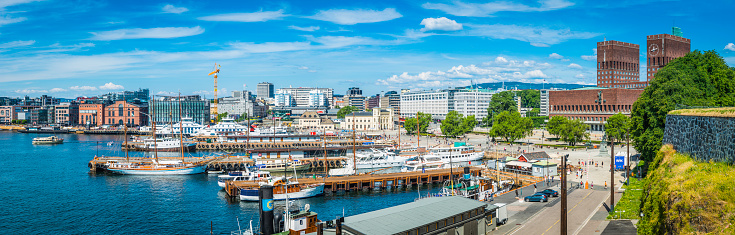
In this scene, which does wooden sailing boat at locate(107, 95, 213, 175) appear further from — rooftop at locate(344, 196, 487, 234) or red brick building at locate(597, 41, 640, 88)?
red brick building at locate(597, 41, 640, 88)

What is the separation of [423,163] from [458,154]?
8.86m

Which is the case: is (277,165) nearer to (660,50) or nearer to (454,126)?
(454,126)

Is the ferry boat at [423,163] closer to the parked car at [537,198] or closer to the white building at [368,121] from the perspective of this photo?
the parked car at [537,198]

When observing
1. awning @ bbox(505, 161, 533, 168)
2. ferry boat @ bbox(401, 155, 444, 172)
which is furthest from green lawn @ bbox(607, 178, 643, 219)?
ferry boat @ bbox(401, 155, 444, 172)

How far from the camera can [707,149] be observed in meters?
23.4

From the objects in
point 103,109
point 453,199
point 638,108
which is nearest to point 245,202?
point 453,199

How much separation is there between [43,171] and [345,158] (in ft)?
146

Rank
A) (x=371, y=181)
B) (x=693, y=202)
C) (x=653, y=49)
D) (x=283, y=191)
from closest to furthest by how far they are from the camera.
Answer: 1. (x=693, y=202)
2. (x=283, y=191)
3. (x=371, y=181)
4. (x=653, y=49)

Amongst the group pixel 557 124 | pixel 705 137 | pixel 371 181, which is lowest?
pixel 371 181

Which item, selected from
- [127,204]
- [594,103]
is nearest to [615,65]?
[594,103]

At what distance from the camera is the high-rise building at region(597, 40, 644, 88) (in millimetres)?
153000

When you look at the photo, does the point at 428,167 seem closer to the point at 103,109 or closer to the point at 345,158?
the point at 345,158

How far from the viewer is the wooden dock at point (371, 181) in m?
50.6

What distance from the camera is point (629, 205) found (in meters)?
33.6
